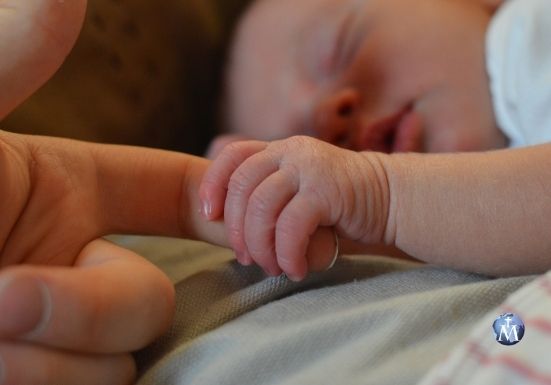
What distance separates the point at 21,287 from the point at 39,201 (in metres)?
0.13

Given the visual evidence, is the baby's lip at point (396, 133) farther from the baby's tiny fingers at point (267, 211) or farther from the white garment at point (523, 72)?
the baby's tiny fingers at point (267, 211)

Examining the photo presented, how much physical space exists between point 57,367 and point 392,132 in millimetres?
613

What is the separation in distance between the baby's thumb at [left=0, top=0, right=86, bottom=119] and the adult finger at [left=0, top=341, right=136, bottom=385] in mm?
151

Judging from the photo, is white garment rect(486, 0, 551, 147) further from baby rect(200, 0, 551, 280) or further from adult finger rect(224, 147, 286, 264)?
adult finger rect(224, 147, 286, 264)

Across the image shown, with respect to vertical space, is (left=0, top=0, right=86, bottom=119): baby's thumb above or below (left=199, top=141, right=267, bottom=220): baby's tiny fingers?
above

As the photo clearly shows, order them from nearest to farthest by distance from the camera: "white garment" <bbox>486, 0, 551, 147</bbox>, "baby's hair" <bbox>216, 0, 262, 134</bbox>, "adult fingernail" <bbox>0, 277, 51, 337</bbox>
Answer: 1. "adult fingernail" <bbox>0, 277, 51, 337</bbox>
2. "white garment" <bbox>486, 0, 551, 147</bbox>
3. "baby's hair" <bbox>216, 0, 262, 134</bbox>

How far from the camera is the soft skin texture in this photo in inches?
23.0

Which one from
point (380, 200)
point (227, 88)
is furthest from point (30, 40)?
point (227, 88)

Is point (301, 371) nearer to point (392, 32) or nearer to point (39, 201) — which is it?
point (39, 201)

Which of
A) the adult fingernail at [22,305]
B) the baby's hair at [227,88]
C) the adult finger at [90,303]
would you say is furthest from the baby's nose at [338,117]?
the adult fingernail at [22,305]

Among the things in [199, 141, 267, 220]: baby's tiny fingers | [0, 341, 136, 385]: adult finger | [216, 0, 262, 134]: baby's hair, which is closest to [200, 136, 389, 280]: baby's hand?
[199, 141, 267, 220]: baby's tiny fingers

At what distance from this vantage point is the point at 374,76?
3.18 ft

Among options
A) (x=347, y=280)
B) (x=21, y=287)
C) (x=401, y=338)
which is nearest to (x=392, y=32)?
(x=347, y=280)

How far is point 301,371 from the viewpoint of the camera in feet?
1.69
